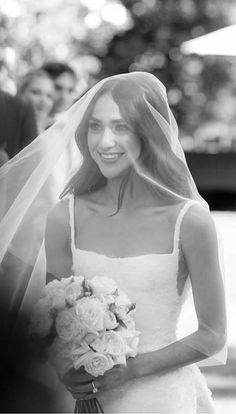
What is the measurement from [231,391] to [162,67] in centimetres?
172

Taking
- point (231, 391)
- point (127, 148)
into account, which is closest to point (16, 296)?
point (127, 148)

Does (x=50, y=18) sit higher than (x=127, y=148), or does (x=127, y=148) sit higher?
(x=50, y=18)

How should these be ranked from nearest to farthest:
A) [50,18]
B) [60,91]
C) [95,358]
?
[95,358] < [60,91] < [50,18]

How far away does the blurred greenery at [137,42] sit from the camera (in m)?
2.28

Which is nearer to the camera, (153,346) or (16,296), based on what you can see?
(153,346)

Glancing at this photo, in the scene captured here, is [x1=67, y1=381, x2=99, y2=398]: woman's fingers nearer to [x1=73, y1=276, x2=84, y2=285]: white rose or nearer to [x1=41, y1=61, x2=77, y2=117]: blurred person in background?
[x1=73, y1=276, x2=84, y2=285]: white rose

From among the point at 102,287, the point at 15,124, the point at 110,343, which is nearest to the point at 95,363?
the point at 110,343

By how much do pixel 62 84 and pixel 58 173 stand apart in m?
0.29

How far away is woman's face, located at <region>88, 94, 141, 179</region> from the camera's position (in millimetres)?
1929

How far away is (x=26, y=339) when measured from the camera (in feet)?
6.55

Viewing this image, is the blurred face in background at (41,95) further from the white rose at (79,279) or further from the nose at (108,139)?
the white rose at (79,279)

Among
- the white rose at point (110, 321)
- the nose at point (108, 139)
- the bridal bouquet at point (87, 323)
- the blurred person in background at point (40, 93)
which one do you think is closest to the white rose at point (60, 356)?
the bridal bouquet at point (87, 323)

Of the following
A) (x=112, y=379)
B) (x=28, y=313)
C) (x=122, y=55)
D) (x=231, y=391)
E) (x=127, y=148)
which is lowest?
(x=231, y=391)

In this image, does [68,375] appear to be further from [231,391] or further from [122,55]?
[231,391]
